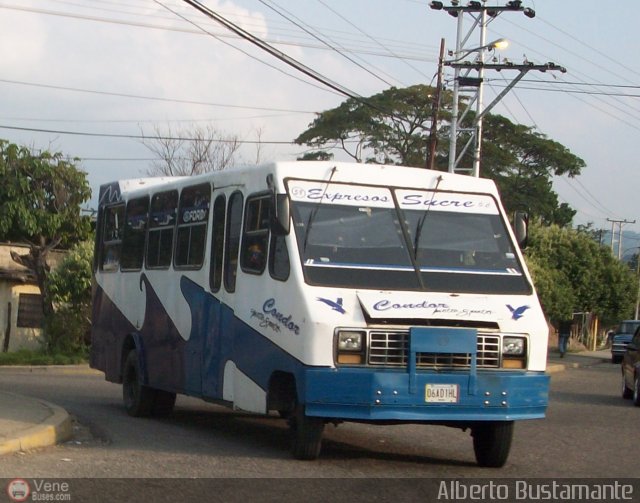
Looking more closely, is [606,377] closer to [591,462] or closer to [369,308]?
[591,462]

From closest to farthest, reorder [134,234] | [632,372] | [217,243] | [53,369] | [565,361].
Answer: [217,243] → [134,234] → [632,372] → [53,369] → [565,361]

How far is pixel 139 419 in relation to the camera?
15008 millimetres

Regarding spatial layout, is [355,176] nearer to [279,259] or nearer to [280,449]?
[279,259]

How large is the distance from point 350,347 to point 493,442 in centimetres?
182

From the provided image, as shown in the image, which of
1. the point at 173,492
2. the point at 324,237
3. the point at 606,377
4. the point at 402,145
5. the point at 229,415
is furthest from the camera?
the point at 402,145

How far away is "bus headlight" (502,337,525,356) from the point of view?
10.8 m

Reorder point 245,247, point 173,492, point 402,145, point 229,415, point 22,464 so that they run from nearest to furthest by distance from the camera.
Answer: point 173,492
point 22,464
point 245,247
point 229,415
point 402,145

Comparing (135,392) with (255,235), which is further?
(135,392)

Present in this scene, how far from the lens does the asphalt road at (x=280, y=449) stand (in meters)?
10.4

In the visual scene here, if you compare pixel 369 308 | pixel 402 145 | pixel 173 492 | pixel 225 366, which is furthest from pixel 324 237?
pixel 402 145

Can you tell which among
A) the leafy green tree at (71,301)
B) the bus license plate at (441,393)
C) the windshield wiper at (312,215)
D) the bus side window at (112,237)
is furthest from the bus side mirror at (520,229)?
the leafy green tree at (71,301)

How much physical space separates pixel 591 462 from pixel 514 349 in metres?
1.80

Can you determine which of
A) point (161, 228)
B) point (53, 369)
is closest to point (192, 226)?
point (161, 228)

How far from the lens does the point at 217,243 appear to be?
1289 centimetres
